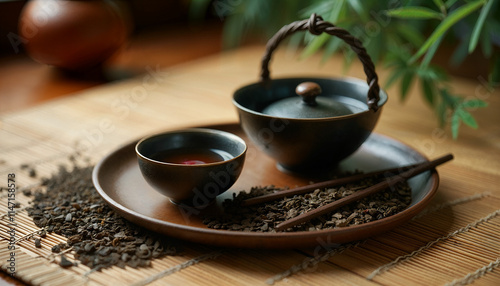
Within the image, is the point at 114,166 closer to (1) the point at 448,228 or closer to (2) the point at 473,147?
(1) the point at 448,228

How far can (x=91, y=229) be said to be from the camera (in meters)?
0.82

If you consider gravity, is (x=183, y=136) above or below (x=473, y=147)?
above

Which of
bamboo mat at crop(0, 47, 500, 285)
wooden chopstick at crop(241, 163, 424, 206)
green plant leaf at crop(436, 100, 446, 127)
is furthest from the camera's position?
green plant leaf at crop(436, 100, 446, 127)

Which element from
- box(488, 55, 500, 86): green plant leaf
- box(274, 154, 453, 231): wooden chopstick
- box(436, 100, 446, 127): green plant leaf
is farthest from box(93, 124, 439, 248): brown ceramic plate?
box(488, 55, 500, 86): green plant leaf

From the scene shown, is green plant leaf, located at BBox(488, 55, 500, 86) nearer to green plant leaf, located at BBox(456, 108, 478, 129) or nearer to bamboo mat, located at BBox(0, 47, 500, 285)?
bamboo mat, located at BBox(0, 47, 500, 285)

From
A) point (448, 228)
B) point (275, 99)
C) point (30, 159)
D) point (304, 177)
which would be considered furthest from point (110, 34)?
point (448, 228)

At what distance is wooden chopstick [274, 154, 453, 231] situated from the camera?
0.77 m

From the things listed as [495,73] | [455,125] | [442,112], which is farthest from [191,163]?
[495,73]

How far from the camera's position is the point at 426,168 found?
94 centimetres

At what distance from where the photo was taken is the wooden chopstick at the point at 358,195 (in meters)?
0.77

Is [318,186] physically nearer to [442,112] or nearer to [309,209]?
[309,209]

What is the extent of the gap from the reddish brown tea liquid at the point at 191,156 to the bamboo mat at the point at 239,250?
Result: 0.17 metres

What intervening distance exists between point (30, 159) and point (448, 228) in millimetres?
867

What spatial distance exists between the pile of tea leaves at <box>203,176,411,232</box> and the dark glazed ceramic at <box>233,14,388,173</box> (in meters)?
0.08
